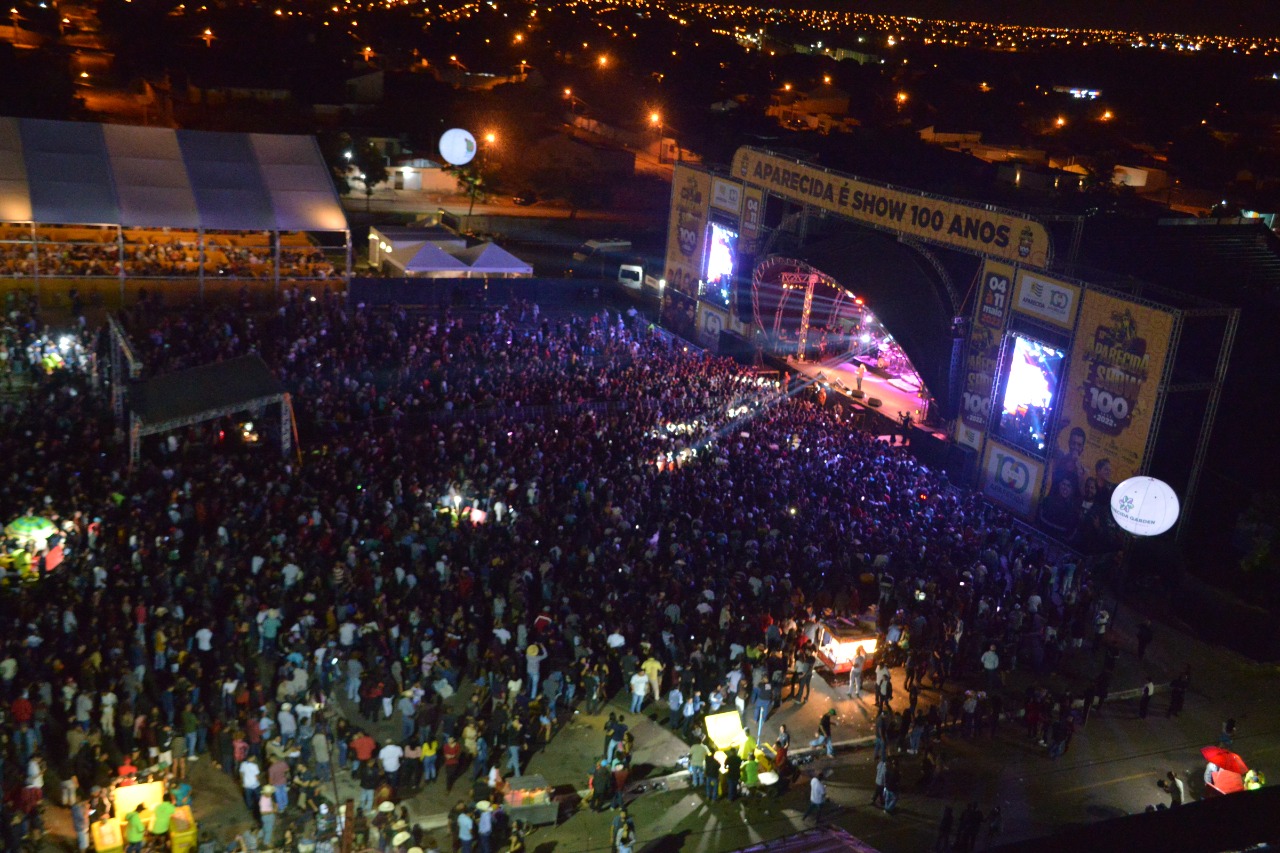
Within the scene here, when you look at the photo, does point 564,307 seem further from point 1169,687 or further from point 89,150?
point 1169,687

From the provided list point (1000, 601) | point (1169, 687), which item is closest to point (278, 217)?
point (1000, 601)

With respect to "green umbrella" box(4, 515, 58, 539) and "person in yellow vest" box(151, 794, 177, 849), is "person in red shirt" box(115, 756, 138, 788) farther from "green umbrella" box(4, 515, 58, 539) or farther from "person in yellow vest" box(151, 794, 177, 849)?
"green umbrella" box(4, 515, 58, 539)

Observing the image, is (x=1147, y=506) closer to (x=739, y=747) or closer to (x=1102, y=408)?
(x=1102, y=408)

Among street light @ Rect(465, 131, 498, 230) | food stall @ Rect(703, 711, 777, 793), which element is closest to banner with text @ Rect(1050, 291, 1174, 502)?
food stall @ Rect(703, 711, 777, 793)

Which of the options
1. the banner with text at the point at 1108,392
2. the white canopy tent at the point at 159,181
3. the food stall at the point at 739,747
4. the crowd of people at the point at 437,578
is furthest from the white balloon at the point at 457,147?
the food stall at the point at 739,747

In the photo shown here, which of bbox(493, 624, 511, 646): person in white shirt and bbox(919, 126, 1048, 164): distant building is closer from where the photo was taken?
bbox(493, 624, 511, 646): person in white shirt

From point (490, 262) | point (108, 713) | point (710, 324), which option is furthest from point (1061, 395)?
point (108, 713)

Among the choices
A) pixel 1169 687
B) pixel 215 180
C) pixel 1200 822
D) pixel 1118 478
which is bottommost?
pixel 1169 687
